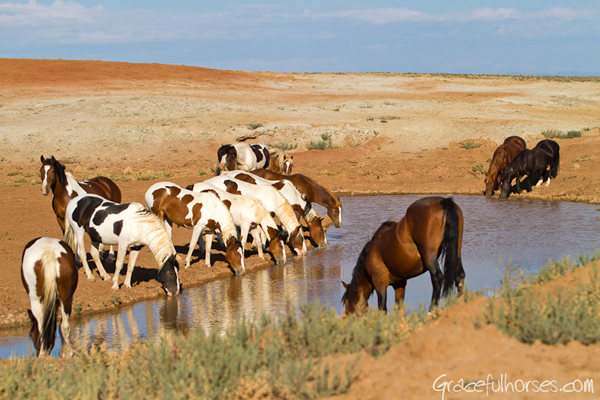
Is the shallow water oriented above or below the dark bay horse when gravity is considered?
below

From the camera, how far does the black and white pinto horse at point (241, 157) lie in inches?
727

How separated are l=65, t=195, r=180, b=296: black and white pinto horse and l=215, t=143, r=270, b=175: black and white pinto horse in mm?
7811

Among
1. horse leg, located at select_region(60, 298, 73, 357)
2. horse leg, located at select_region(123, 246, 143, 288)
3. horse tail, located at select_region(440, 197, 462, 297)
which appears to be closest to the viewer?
horse tail, located at select_region(440, 197, 462, 297)

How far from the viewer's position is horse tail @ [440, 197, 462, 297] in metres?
7.09

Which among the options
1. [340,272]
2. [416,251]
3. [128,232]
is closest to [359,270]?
[416,251]

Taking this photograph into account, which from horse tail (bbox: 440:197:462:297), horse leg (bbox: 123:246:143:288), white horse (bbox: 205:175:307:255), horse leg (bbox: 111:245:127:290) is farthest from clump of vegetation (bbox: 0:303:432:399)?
white horse (bbox: 205:175:307:255)

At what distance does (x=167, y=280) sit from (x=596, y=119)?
36599 millimetres

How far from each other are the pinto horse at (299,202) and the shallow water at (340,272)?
0.46 meters

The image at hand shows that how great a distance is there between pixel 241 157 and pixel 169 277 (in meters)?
10.1

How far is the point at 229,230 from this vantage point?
1195 centimetres

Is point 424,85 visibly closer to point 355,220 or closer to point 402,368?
point 355,220

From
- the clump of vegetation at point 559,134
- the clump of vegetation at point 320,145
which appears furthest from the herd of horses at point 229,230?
the clump of vegetation at point 320,145

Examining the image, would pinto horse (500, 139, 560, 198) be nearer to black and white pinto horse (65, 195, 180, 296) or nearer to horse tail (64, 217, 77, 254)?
black and white pinto horse (65, 195, 180, 296)

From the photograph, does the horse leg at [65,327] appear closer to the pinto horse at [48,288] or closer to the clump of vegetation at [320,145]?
the pinto horse at [48,288]
